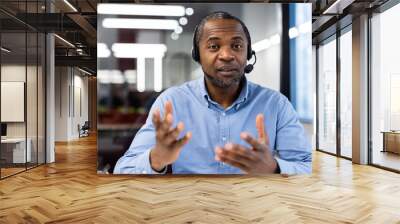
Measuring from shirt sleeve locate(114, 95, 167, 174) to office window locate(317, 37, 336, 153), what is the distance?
6.44 meters

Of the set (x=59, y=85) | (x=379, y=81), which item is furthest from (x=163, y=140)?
(x=59, y=85)

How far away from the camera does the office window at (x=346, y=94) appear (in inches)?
340

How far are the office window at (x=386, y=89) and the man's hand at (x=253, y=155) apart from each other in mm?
3637

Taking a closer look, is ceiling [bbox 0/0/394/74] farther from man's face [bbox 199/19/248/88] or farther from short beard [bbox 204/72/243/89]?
short beard [bbox 204/72/243/89]

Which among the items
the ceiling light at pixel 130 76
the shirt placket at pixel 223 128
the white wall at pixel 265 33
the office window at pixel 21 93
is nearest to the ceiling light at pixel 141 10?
the ceiling light at pixel 130 76

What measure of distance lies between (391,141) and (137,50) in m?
5.04

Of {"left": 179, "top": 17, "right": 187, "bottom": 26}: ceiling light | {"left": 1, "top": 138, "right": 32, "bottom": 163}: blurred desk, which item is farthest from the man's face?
{"left": 1, "top": 138, "right": 32, "bottom": 163}: blurred desk

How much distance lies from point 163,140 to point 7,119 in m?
3.64

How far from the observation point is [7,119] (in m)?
6.62

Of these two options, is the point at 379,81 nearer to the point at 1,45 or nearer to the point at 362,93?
the point at 362,93

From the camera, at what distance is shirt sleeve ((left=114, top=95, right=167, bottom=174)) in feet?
15.0

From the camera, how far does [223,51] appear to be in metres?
4.36

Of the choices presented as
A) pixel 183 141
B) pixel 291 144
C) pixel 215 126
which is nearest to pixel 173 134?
pixel 183 141

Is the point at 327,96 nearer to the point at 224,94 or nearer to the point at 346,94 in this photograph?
the point at 346,94
